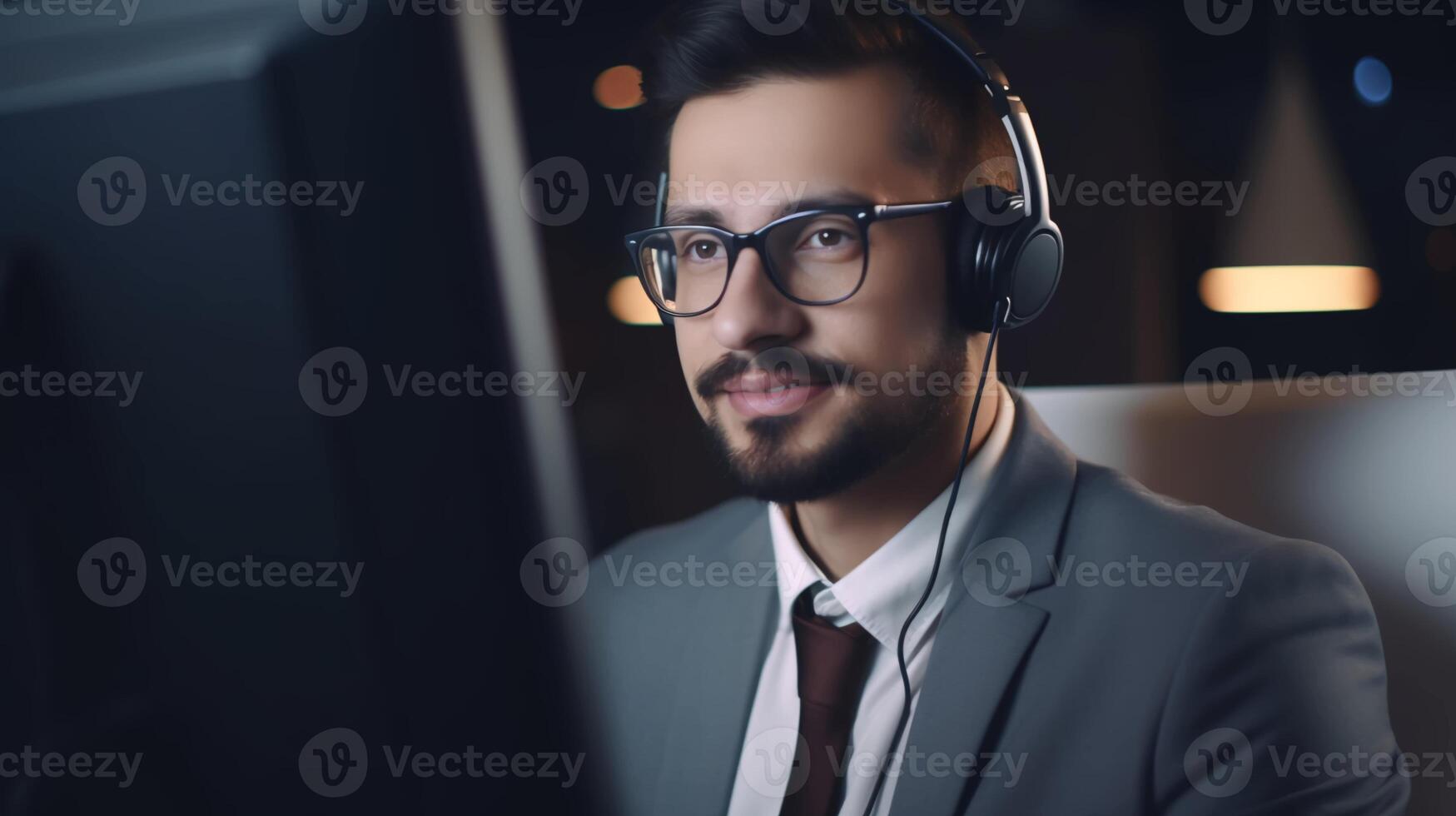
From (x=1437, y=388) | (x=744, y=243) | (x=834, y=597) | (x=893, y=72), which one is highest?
(x=893, y=72)

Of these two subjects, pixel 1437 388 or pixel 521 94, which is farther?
pixel 521 94

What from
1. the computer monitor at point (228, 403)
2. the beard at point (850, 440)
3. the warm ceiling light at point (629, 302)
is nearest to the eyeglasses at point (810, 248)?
the beard at point (850, 440)

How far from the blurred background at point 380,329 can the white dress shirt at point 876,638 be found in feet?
0.39

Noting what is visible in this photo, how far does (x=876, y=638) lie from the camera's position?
775mm

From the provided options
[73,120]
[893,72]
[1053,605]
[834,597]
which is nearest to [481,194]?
[73,120]

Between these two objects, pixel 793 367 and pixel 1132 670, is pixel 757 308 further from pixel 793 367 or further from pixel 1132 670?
pixel 1132 670

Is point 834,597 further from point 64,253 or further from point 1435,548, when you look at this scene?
point 64,253

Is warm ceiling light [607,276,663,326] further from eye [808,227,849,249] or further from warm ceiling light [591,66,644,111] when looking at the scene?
eye [808,227,849,249]

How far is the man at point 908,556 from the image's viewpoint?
0.67 meters

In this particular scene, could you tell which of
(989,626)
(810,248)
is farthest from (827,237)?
(989,626)

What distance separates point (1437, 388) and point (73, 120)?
1.12m

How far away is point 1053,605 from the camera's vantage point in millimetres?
724

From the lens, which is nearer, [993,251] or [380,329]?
[993,251]

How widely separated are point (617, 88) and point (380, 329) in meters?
0.36
